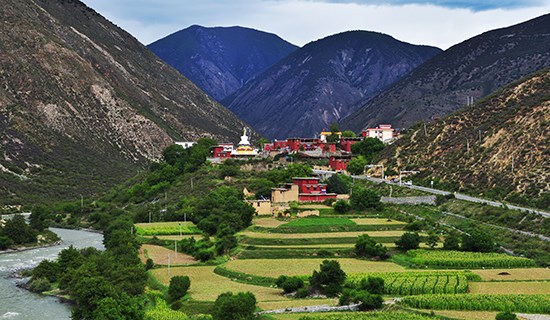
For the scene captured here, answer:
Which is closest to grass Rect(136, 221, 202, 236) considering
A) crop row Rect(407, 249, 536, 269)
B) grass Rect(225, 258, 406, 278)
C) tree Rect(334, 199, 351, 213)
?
tree Rect(334, 199, 351, 213)

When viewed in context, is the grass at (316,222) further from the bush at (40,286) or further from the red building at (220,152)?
the red building at (220,152)

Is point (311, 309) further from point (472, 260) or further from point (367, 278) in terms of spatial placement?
point (472, 260)

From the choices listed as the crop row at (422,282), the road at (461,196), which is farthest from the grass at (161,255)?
the road at (461,196)

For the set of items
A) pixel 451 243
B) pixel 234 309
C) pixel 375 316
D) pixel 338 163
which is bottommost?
pixel 375 316

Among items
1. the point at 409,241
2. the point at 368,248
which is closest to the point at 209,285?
the point at 368,248

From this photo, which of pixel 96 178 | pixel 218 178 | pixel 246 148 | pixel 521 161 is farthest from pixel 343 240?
pixel 96 178

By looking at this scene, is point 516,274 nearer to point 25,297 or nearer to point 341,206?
point 341,206
